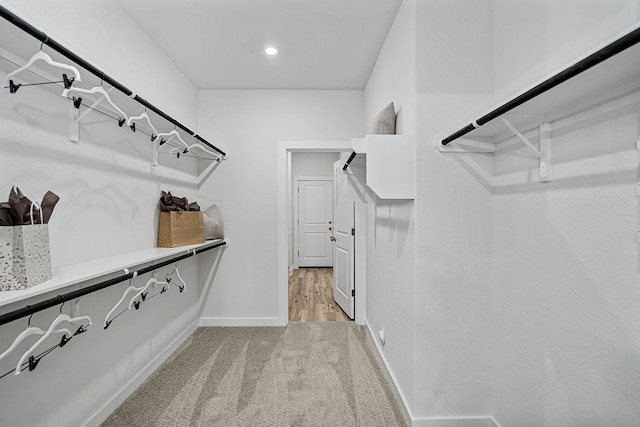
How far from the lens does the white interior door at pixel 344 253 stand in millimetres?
3629

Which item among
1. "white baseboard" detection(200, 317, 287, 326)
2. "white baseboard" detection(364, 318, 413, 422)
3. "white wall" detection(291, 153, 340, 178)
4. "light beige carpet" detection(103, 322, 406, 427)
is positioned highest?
"white wall" detection(291, 153, 340, 178)

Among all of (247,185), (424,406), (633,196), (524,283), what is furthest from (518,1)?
(247,185)

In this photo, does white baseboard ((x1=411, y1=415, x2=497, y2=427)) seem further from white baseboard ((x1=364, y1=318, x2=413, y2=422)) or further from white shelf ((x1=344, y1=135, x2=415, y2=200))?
white shelf ((x1=344, y1=135, x2=415, y2=200))

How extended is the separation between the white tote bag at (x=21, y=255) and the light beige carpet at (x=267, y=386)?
46.3 inches

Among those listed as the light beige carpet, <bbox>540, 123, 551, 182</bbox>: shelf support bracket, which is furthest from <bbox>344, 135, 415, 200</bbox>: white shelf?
the light beige carpet

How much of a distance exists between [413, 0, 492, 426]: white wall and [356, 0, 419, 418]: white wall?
0.21 feet

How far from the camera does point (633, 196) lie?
3.28 ft

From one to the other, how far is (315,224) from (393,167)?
17.5 ft

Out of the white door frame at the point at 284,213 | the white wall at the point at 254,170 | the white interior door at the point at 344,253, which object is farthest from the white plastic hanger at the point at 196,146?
the white interior door at the point at 344,253

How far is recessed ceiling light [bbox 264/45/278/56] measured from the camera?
2.55m

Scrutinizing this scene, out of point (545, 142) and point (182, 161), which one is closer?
point (545, 142)

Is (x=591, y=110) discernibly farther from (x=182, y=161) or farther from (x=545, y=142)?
(x=182, y=161)

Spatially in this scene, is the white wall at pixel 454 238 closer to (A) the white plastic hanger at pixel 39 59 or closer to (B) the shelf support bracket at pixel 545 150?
(B) the shelf support bracket at pixel 545 150

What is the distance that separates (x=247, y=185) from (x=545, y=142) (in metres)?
2.69
